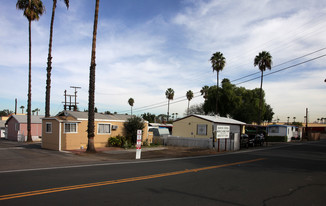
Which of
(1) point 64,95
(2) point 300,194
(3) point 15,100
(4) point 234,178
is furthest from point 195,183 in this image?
(3) point 15,100

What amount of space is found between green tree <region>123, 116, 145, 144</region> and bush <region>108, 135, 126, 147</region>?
2.66 feet

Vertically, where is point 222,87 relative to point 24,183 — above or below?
above

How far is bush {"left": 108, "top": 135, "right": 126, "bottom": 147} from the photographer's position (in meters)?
23.4

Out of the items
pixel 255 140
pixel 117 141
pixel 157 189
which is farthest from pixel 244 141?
pixel 157 189

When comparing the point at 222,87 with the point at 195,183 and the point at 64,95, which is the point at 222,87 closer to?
the point at 64,95

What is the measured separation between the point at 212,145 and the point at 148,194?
18584 mm

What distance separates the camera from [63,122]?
2059 cm

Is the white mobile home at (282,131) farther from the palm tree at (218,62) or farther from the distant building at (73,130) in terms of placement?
the distant building at (73,130)

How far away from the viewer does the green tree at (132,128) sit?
24625 millimetres

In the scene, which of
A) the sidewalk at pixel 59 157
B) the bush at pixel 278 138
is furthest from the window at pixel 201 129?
the bush at pixel 278 138

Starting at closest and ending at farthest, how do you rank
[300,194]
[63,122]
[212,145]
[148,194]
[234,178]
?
[148,194] < [300,194] < [234,178] < [63,122] < [212,145]

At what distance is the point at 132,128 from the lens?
2481 centimetres

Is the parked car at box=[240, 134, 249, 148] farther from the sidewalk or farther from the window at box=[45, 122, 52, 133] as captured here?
the window at box=[45, 122, 52, 133]

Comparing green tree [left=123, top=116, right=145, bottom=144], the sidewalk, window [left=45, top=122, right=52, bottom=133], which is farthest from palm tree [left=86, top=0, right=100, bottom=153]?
green tree [left=123, top=116, right=145, bottom=144]
